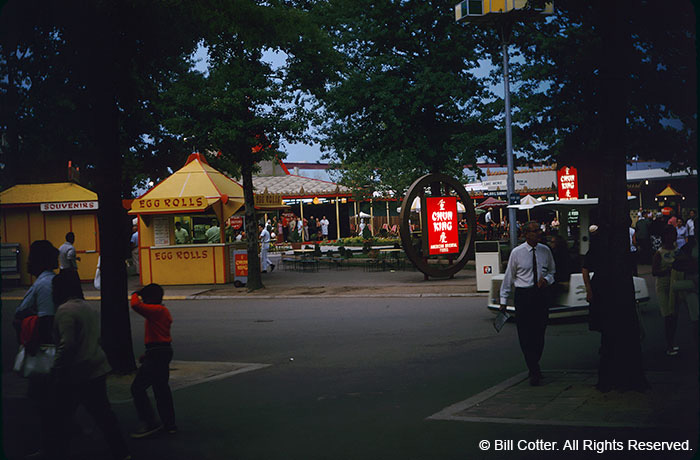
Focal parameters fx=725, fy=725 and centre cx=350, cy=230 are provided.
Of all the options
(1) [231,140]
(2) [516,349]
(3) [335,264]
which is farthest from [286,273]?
(2) [516,349]

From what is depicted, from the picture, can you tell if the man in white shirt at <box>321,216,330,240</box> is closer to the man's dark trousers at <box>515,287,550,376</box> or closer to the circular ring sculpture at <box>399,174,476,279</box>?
the circular ring sculpture at <box>399,174,476,279</box>

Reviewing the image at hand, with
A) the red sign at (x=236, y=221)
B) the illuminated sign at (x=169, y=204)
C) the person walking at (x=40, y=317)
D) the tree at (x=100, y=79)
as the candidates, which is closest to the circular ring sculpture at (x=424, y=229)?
the illuminated sign at (x=169, y=204)

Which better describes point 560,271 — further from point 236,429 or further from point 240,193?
point 240,193

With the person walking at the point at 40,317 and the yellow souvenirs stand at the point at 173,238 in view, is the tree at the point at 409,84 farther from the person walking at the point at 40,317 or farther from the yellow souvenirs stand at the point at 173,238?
the person walking at the point at 40,317

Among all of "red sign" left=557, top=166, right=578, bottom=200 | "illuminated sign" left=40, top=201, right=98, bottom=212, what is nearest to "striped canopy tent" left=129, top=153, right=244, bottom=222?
"illuminated sign" left=40, top=201, right=98, bottom=212

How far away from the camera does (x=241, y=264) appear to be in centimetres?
2223

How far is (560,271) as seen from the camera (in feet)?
41.3

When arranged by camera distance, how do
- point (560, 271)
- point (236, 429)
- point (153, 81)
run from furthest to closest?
point (560, 271)
point (153, 81)
point (236, 429)

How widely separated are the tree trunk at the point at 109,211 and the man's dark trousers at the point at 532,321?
16.3 feet

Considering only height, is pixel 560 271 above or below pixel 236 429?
above

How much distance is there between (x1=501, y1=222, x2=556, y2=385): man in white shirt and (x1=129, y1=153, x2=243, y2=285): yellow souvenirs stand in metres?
16.0

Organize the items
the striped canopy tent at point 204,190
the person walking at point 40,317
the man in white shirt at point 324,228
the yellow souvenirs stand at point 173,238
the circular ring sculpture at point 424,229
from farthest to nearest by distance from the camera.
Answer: the man in white shirt at point 324,228 < the striped canopy tent at point 204,190 < the yellow souvenirs stand at point 173,238 < the circular ring sculpture at point 424,229 < the person walking at point 40,317

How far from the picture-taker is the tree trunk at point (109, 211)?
30.7 ft

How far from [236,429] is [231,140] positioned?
541 inches
